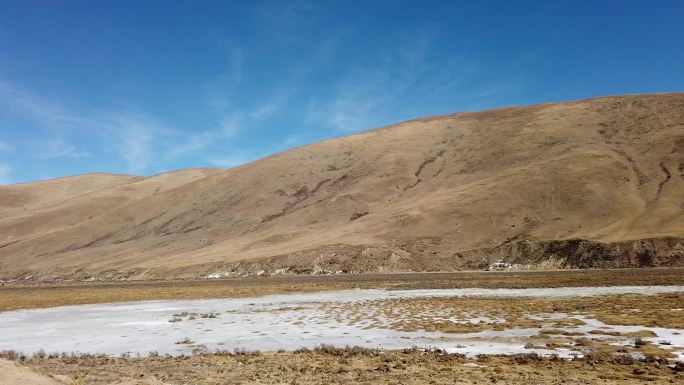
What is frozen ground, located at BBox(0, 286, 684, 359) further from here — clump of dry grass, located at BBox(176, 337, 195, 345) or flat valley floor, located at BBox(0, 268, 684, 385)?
clump of dry grass, located at BBox(176, 337, 195, 345)

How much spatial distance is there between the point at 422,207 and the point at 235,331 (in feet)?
269

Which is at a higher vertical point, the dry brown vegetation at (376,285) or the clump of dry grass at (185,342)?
the clump of dry grass at (185,342)

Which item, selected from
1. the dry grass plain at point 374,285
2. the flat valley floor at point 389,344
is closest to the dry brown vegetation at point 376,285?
the dry grass plain at point 374,285

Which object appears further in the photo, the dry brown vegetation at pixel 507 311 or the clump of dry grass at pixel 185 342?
the dry brown vegetation at pixel 507 311

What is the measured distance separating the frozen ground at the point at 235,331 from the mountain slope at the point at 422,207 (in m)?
45.2

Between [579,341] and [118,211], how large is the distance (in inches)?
6641

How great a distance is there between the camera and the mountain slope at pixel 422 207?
78.9m

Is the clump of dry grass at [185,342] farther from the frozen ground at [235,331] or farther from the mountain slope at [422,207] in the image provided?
→ the mountain slope at [422,207]

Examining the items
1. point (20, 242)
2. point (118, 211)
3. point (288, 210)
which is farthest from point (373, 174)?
point (20, 242)

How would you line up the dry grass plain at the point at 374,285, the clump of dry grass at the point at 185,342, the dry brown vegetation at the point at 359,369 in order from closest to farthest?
the dry brown vegetation at the point at 359,369 < the clump of dry grass at the point at 185,342 < the dry grass plain at the point at 374,285

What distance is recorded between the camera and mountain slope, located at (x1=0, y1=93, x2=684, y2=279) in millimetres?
78938

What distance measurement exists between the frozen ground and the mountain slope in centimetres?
4517

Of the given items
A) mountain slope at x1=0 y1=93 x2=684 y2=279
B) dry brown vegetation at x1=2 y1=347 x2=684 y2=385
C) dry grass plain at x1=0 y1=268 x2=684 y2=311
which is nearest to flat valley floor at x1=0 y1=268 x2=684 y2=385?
dry brown vegetation at x1=2 y1=347 x2=684 y2=385

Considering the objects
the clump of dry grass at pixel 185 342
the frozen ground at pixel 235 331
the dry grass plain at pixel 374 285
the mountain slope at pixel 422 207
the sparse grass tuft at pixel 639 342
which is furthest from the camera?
the mountain slope at pixel 422 207
